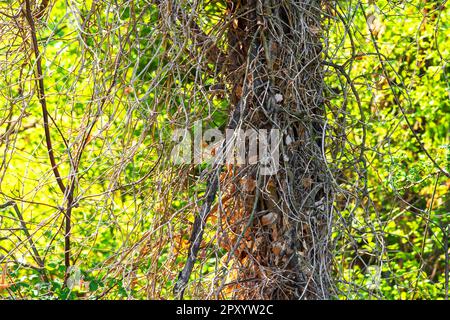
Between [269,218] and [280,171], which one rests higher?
[280,171]

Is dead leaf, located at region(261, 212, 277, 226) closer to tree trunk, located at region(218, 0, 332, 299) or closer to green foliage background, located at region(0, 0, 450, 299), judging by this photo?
tree trunk, located at region(218, 0, 332, 299)

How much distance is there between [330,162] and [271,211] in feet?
0.82

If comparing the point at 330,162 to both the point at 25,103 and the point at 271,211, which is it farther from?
the point at 25,103

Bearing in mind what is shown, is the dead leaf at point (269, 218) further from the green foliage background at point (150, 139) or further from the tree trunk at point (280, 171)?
the green foliage background at point (150, 139)

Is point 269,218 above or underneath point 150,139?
underneath

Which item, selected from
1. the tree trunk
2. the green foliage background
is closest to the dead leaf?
the tree trunk

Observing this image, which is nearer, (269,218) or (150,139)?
(269,218)

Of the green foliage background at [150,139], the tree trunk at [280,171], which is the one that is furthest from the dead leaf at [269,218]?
the green foliage background at [150,139]

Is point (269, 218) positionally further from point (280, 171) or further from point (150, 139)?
point (150, 139)

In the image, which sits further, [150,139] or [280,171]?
[150,139]

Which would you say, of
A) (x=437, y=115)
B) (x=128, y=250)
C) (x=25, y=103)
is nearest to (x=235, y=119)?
(x=128, y=250)

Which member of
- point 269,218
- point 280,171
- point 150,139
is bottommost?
point 269,218

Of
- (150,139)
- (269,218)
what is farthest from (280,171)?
(150,139)
